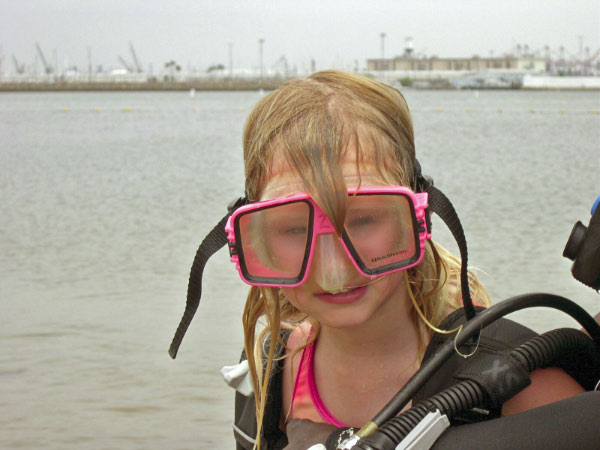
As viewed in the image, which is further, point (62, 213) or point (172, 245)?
point (62, 213)

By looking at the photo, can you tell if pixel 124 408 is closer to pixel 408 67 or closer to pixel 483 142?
pixel 483 142

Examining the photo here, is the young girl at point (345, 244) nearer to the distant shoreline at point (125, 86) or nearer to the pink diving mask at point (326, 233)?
the pink diving mask at point (326, 233)

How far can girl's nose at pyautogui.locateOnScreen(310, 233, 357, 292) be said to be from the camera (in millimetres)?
1710

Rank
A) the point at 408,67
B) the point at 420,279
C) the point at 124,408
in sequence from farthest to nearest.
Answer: the point at 408,67
the point at 124,408
the point at 420,279

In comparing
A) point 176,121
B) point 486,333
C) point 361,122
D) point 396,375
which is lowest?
point 176,121

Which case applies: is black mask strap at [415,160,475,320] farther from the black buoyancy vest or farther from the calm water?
the calm water

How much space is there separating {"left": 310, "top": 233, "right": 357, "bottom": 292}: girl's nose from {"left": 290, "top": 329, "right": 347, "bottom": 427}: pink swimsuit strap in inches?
16.6

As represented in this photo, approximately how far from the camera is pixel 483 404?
5.27 ft

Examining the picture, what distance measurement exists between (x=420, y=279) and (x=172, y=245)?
7885 millimetres

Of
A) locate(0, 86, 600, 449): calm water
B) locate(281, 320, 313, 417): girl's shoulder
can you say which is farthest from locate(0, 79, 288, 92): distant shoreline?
locate(281, 320, 313, 417): girl's shoulder

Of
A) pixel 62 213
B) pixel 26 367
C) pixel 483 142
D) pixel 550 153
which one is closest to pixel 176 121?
pixel 483 142

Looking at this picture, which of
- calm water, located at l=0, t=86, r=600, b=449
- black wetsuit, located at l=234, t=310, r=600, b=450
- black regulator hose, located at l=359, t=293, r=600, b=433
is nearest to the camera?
black wetsuit, located at l=234, t=310, r=600, b=450

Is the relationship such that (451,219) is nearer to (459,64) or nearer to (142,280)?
(142,280)

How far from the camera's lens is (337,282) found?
1.72 meters
